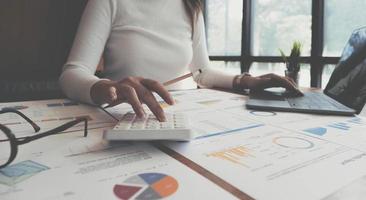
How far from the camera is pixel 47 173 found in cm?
29

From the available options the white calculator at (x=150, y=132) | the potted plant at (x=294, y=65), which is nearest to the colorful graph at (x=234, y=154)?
the white calculator at (x=150, y=132)

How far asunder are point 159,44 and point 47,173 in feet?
2.75

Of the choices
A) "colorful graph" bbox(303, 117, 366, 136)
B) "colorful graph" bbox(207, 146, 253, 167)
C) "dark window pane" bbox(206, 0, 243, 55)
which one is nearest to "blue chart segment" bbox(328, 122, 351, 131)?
"colorful graph" bbox(303, 117, 366, 136)

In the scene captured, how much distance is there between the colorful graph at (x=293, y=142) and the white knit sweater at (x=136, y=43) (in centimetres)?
50

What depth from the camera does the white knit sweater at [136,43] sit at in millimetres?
816

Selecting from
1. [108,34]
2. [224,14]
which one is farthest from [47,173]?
[224,14]

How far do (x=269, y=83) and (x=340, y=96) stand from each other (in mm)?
193

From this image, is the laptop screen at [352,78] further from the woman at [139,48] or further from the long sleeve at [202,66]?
the long sleeve at [202,66]

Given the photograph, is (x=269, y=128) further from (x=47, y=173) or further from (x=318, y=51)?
(x=318, y=51)

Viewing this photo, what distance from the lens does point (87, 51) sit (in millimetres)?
818

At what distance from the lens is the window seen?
210cm

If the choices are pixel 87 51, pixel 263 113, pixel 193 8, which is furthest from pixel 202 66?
pixel 263 113

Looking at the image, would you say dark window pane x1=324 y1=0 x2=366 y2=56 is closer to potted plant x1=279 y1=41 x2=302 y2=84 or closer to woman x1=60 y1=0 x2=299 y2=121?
potted plant x1=279 y1=41 x2=302 y2=84

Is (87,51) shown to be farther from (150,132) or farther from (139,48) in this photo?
(150,132)
